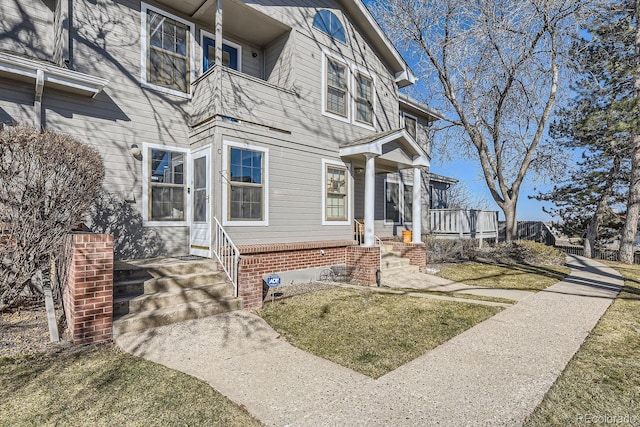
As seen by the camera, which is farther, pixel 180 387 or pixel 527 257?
pixel 527 257

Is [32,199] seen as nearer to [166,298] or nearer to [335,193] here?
[166,298]

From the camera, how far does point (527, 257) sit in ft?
42.2

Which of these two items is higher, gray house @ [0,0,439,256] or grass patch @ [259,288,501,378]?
gray house @ [0,0,439,256]

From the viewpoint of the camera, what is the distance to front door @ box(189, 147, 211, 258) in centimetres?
710

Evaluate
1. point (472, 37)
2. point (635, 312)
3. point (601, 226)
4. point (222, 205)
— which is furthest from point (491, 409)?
point (601, 226)

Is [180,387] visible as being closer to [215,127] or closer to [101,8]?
[215,127]

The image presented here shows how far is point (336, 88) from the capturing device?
9703 millimetres

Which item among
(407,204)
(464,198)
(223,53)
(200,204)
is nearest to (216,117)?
(200,204)

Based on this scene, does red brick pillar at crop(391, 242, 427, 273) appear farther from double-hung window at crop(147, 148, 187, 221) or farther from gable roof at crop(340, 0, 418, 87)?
double-hung window at crop(147, 148, 187, 221)

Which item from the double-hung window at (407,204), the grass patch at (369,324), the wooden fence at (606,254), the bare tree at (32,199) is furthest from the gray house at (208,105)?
the wooden fence at (606,254)

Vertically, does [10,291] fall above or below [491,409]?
above

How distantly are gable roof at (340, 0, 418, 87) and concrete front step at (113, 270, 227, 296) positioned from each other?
8.53 meters

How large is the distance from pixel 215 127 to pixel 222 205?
158 cm

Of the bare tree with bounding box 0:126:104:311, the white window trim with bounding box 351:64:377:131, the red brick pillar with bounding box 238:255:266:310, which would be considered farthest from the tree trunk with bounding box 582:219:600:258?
the bare tree with bounding box 0:126:104:311
